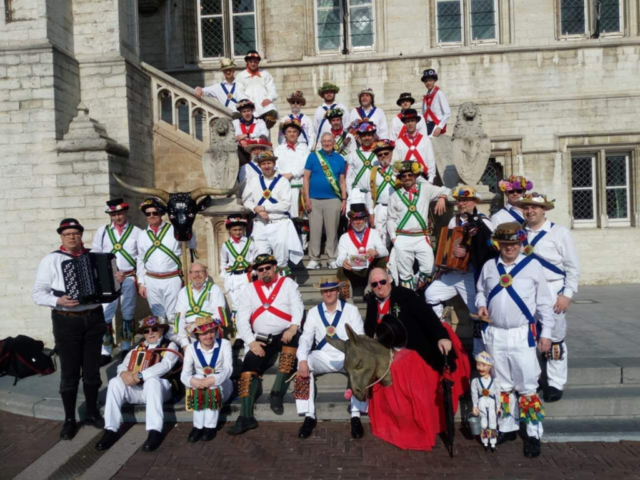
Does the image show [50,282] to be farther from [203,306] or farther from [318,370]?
[318,370]

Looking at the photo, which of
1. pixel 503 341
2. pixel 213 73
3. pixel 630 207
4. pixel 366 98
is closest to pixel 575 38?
pixel 630 207

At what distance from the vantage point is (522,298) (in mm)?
5332

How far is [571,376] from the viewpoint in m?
6.45

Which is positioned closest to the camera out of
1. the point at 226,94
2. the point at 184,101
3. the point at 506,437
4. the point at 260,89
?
the point at 506,437

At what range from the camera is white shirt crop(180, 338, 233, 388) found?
19.9 ft

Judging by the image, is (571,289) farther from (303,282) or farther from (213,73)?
(213,73)

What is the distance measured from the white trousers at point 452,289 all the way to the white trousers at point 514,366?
1.18 metres

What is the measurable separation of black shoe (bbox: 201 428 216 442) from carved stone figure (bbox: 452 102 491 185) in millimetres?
5321

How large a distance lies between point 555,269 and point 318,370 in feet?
9.35

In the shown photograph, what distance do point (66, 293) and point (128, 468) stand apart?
6.19 feet

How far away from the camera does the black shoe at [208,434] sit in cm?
584

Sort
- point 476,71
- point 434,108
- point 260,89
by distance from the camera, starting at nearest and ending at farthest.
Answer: point 434,108, point 260,89, point 476,71

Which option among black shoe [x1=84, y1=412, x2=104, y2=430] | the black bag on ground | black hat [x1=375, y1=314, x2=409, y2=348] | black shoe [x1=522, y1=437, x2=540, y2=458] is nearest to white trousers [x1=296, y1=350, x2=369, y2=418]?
black hat [x1=375, y1=314, x2=409, y2=348]

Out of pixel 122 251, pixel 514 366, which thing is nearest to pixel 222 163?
pixel 122 251
